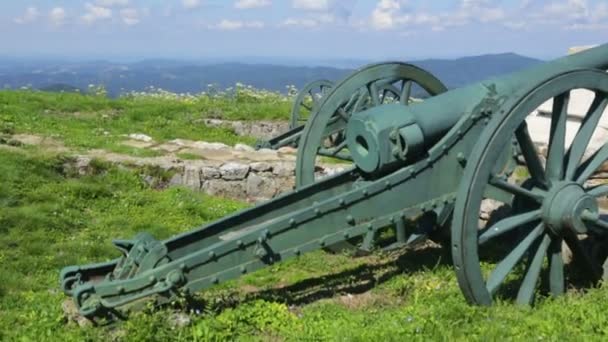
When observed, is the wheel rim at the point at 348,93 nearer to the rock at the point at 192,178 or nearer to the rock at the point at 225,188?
the rock at the point at 225,188

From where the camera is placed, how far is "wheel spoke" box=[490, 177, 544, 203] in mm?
4895

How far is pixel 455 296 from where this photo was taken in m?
5.38

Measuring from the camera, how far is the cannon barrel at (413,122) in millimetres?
5293

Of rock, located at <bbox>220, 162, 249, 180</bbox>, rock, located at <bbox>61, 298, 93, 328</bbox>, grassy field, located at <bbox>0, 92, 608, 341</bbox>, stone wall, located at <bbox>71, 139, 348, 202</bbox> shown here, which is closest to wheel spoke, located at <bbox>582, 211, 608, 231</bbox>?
grassy field, located at <bbox>0, 92, 608, 341</bbox>

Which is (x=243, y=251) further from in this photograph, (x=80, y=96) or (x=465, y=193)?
(x=80, y=96)

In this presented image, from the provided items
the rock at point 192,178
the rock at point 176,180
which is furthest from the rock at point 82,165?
the rock at point 192,178

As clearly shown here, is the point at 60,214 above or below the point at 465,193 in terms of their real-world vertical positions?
below

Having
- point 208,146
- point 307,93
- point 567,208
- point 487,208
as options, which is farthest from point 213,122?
point 567,208

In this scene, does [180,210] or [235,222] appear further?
[180,210]

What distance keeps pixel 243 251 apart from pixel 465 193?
4.88ft

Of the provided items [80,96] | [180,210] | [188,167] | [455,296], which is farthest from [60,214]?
[80,96]

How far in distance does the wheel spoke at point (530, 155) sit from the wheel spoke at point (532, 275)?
0.41m

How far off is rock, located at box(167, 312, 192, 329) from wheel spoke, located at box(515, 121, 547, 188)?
2497 millimetres

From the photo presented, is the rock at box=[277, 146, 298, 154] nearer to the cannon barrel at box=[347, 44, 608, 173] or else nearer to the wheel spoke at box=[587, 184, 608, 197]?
the cannon barrel at box=[347, 44, 608, 173]
